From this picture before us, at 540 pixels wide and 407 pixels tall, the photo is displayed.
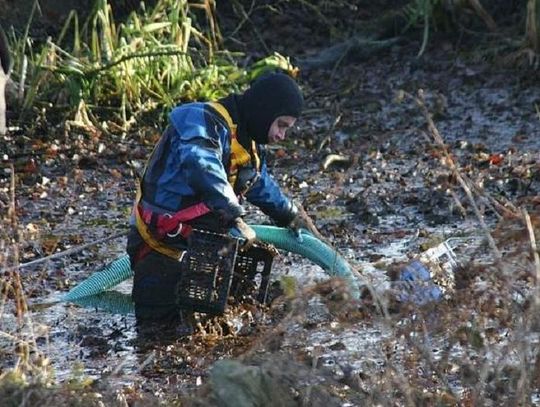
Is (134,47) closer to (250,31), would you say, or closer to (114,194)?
(114,194)

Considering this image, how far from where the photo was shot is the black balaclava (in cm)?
709

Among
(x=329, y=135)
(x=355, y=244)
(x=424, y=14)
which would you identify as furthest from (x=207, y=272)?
(x=424, y=14)

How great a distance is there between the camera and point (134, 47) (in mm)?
11758

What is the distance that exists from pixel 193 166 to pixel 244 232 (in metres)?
0.41

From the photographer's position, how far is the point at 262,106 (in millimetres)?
7090

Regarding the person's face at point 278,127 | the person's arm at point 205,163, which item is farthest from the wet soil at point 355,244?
the person's face at point 278,127

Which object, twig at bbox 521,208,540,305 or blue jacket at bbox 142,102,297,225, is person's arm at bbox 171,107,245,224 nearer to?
blue jacket at bbox 142,102,297,225

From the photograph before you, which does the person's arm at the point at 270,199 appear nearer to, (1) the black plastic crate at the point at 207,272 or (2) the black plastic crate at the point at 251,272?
(2) the black plastic crate at the point at 251,272

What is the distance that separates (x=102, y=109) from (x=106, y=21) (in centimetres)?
78

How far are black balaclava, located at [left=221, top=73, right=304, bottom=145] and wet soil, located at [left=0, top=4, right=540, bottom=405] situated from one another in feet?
2.41

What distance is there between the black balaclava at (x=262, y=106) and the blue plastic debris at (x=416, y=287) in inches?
85.8

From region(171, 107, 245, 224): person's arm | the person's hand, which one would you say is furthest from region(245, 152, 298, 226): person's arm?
region(171, 107, 245, 224): person's arm

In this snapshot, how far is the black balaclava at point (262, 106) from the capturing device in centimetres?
709

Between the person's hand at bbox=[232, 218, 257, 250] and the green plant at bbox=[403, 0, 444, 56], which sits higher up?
the person's hand at bbox=[232, 218, 257, 250]
